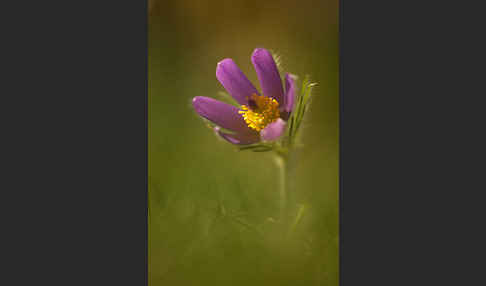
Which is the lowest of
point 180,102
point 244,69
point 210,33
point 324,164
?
point 324,164

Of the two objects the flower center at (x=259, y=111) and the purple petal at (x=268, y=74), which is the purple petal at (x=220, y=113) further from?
the purple petal at (x=268, y=74)

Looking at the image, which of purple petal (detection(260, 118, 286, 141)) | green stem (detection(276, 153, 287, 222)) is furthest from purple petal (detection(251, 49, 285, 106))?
green stem (detection(276, 153, 287, 222))

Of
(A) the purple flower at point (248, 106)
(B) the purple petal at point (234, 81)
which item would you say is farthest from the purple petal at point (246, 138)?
(B) the purple petal at point (234, 81)

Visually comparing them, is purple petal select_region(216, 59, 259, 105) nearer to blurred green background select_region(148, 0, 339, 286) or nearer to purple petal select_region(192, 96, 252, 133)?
purple petal select_region(192, 96, 252, 133)

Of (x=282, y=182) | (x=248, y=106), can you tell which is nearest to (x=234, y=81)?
(x=248, y=106)

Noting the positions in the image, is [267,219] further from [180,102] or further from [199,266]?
[180,102]

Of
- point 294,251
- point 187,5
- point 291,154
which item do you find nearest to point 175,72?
point 187,5
